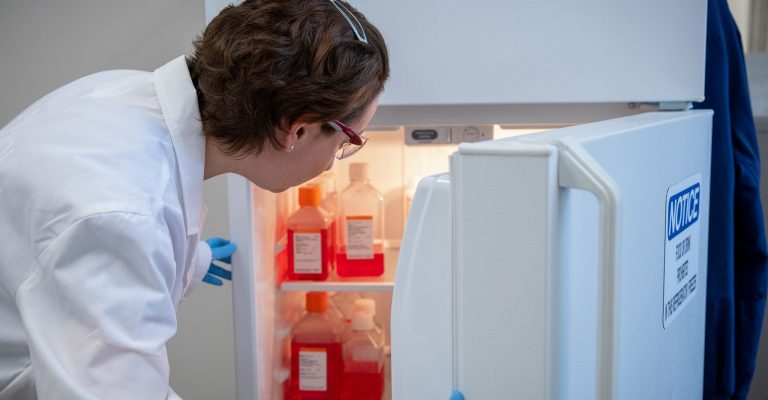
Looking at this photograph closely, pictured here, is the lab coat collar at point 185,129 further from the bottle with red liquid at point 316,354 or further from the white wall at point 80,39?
the white wall at point 80,39

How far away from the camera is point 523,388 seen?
0.73 metres

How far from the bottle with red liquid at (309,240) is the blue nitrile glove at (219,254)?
132mm

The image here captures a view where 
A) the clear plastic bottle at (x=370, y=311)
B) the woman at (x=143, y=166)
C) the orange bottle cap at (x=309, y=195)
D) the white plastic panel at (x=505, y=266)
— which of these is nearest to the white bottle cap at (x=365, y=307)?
the clear plastic bottle at (x=370, y=311)

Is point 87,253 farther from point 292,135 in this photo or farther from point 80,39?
point 80,39

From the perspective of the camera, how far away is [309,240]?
159 cm

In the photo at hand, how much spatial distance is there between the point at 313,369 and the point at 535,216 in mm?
1026

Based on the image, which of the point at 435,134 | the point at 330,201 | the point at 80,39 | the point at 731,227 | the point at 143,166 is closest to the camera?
the point at 143,166

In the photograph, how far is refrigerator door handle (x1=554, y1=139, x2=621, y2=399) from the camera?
0.67m

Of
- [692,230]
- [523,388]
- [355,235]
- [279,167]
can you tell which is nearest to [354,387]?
[355,235]

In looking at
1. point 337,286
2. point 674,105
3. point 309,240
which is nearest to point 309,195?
point 309,240

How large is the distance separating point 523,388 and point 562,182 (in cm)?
20

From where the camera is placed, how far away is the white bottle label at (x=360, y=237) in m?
1.62

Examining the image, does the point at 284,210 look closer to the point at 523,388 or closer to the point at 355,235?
the point at 355,235

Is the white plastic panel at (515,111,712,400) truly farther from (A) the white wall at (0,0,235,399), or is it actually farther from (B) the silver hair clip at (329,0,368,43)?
(A) the white wall at (0,0,235,399)
